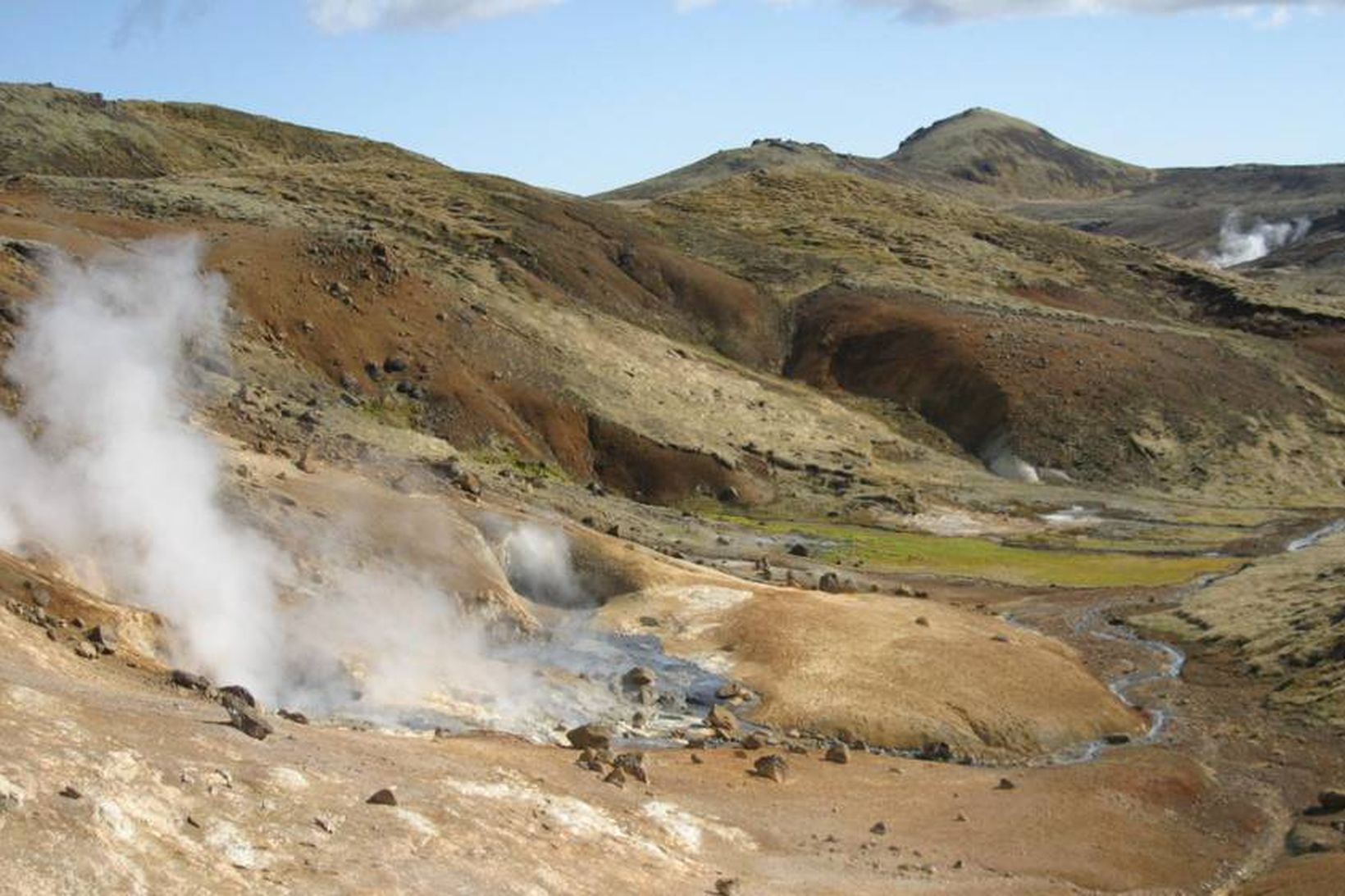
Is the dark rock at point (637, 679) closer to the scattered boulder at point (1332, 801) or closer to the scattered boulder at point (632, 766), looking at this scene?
the scattered boulder at point (632, 766)

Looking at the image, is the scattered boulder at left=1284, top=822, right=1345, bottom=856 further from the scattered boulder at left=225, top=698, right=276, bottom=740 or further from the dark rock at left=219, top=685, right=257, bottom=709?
the dark rock at left=219, top=685, right=257, bottom=709

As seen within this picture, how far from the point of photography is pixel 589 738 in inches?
1339

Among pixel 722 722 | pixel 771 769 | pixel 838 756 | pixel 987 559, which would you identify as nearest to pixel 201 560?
pixel 722 722

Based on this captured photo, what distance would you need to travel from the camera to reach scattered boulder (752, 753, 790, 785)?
34344mm

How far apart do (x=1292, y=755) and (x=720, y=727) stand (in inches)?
596

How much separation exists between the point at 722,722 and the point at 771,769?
348cm

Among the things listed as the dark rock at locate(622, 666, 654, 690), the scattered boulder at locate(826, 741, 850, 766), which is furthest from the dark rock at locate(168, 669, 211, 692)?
the scattered boulder at locate(826, 741, 850, 766)

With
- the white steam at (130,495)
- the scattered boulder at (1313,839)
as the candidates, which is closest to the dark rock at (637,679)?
the white steam at (130,495)

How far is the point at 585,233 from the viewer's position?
113 metres

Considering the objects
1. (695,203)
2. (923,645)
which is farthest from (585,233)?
(923,645)

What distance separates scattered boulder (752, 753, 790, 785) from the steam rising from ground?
5615mm

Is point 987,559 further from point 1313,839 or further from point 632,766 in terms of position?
point 632,766

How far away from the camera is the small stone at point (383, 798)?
79.0ft

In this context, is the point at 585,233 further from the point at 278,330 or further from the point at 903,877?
the point at 903,877
